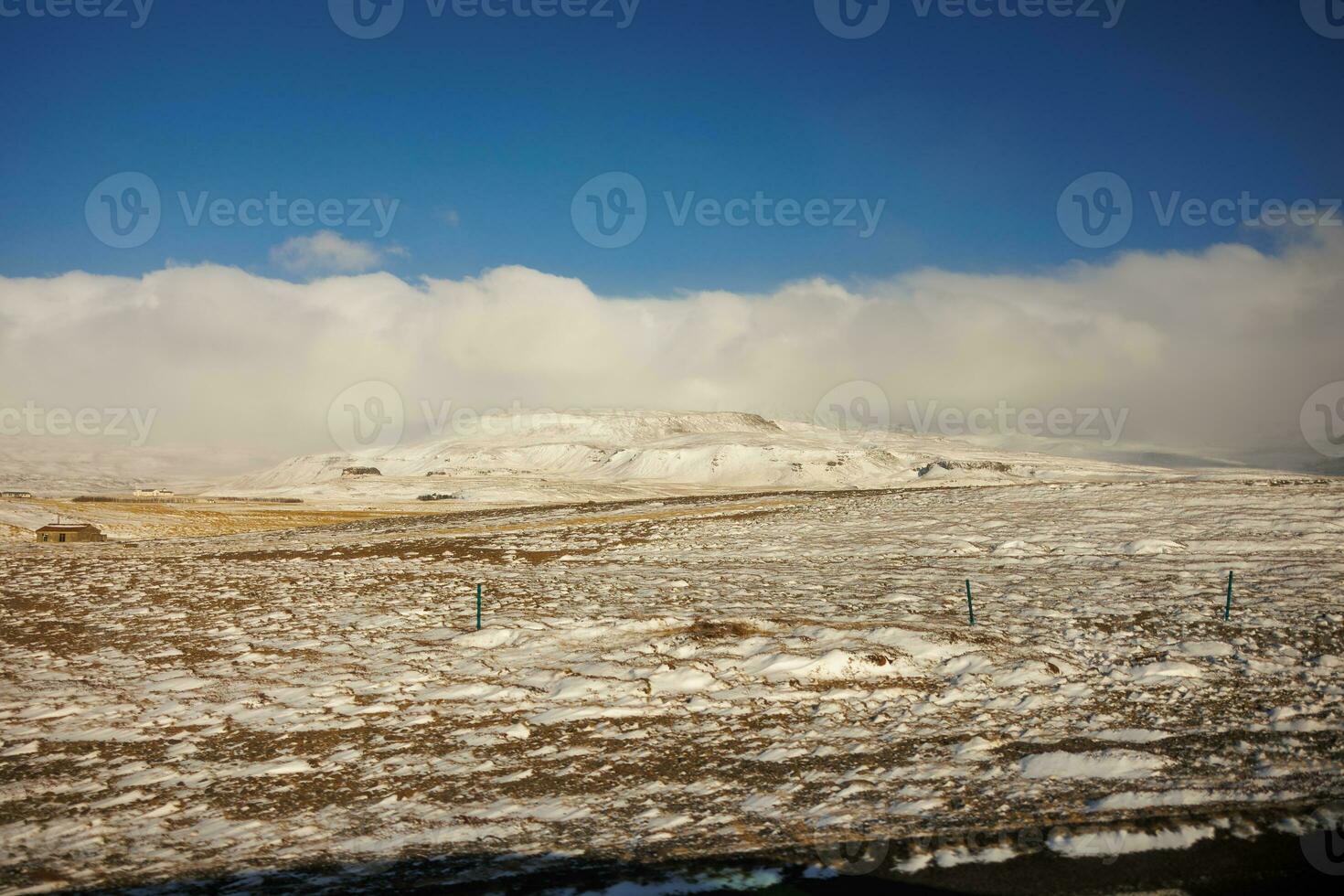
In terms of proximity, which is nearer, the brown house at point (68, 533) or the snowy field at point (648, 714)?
the snowy field at point (648, 714)

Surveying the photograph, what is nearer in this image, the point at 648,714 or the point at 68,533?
the point at 648,714

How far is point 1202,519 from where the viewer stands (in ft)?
110

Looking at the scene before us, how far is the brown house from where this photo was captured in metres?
45.7

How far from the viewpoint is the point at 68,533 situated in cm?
4650

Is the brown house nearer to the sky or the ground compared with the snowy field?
nearer to the ground

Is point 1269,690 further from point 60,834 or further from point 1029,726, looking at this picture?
point 60,834

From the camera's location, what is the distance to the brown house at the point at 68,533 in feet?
150

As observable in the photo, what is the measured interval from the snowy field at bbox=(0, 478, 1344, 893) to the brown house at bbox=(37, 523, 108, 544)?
27.2 m

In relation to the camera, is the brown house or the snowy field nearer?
the snowy field

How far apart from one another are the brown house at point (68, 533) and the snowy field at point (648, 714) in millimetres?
27191

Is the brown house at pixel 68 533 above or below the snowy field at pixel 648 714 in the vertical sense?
below

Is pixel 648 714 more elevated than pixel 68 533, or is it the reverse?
pixel 648 714

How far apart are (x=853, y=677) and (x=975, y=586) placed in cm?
921

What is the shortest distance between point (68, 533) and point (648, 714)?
49.3 m
